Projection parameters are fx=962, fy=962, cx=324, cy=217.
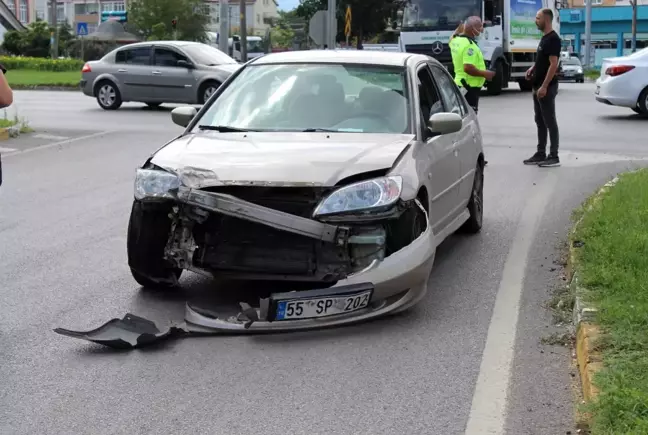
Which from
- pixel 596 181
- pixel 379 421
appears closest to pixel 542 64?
pixel 596 181

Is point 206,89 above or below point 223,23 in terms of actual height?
below

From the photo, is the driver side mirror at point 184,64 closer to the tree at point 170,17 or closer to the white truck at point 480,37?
the white truck at point 480,37

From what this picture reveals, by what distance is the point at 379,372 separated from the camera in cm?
491

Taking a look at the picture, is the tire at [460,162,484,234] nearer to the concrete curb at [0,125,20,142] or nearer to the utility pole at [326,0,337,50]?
the concrete curb at [0,125,20,142]

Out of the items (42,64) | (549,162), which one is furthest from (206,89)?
(42,64)

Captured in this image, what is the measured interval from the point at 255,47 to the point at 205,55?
3206 cm

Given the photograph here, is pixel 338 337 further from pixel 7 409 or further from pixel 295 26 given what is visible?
pixel 295 26

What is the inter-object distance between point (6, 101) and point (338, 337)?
7.47 feet

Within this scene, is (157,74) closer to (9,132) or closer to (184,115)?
(9,132)

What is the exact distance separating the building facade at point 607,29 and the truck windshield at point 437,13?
47.6m

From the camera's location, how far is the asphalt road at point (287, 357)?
4.30m

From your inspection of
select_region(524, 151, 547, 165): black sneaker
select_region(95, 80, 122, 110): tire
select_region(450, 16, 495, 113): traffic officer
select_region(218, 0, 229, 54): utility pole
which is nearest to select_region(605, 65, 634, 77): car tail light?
select_region(524, 151, 547, 165): black sneaker

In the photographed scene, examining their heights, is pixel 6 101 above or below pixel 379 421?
above

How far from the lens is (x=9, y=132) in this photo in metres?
16.3
